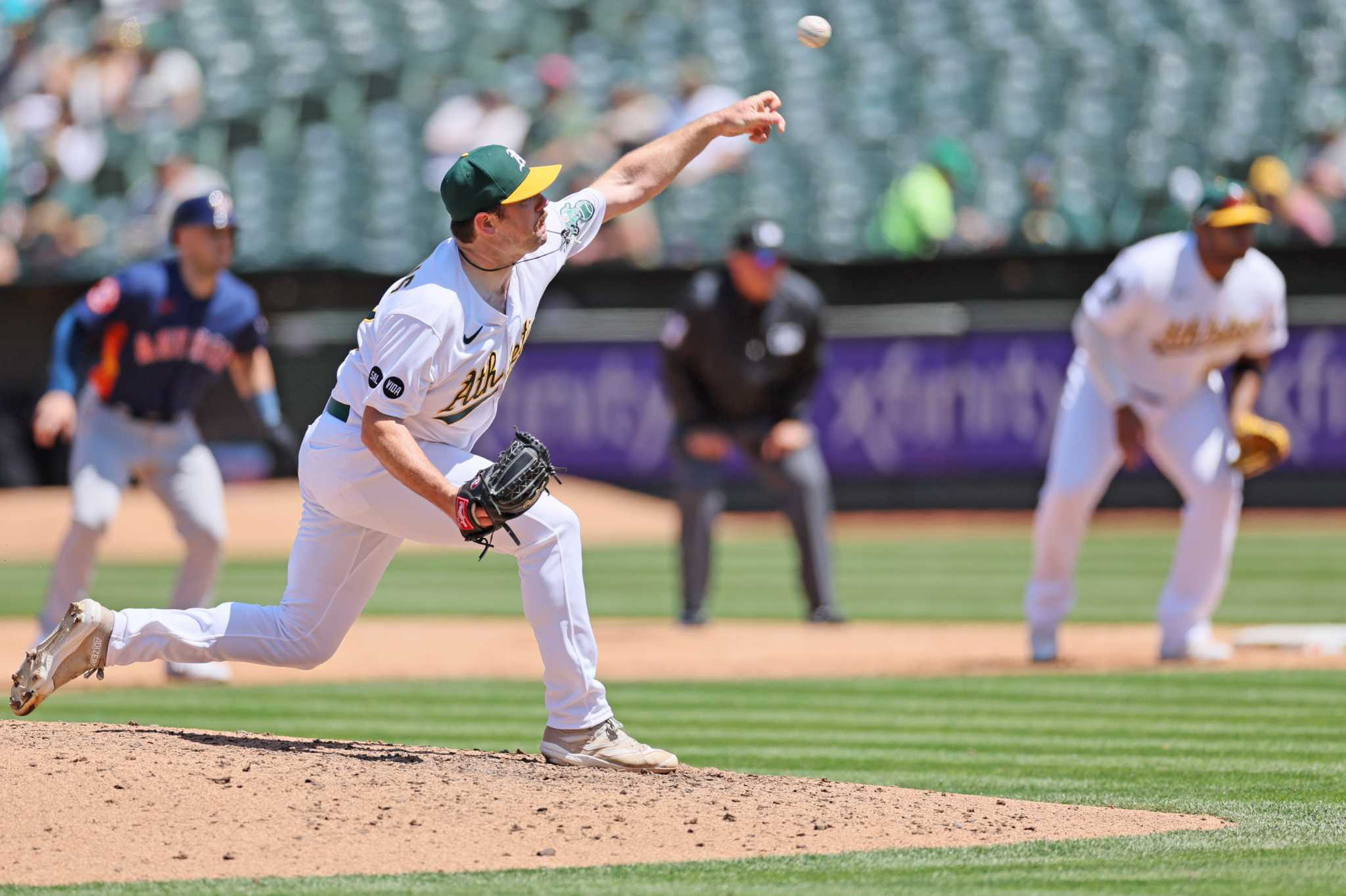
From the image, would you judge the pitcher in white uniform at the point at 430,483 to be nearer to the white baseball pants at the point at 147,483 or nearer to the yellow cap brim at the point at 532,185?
the yellow cap brim at the point at 532,185

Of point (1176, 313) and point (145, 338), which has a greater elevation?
point (1176, 313)

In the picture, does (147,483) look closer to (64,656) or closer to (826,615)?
(64,656)

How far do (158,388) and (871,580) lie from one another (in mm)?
6852

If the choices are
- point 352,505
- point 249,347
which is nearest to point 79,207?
point 249,347

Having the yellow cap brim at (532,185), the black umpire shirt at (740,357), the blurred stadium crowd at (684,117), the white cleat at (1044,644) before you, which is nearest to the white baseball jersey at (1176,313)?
the white cleat at (1044,644)

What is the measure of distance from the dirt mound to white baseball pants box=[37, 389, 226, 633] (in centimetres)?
344

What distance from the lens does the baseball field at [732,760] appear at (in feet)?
16.0

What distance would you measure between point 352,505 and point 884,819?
5.65 ft

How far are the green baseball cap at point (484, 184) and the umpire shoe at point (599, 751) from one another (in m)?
1.50

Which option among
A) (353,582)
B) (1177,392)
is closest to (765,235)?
(1177,392)

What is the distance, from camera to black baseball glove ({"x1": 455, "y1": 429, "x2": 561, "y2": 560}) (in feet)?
17.3

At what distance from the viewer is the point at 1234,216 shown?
9031 millimetres

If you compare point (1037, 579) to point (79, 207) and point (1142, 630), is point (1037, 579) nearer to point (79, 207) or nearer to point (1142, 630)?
point (1142, 630)

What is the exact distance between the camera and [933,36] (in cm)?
2205
